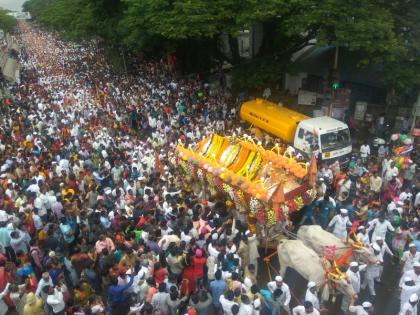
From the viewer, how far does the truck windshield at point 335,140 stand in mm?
13203

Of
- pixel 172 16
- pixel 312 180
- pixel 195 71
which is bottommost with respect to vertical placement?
pixel 195 71

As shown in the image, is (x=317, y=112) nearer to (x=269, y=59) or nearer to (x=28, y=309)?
(x=269, y=59)

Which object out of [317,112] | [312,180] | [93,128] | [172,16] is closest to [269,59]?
[317,112]

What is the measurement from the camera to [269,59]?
1886cm

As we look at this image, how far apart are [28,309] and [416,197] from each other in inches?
341

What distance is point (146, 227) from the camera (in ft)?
27.8

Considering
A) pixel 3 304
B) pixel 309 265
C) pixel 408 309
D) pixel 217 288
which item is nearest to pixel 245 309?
pixel 217 288

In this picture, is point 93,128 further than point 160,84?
No

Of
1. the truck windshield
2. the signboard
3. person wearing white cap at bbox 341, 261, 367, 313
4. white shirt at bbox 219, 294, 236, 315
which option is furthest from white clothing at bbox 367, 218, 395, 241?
the signboard

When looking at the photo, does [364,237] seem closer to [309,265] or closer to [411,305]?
[309,265]

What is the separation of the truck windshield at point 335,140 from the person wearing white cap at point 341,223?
4.65 meters

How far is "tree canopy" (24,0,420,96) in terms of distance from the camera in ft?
46.5

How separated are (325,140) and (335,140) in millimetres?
382

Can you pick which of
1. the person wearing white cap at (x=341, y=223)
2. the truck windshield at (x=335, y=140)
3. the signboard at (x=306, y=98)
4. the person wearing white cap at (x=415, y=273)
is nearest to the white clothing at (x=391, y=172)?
the truck windshield at (x=335, y=140)
